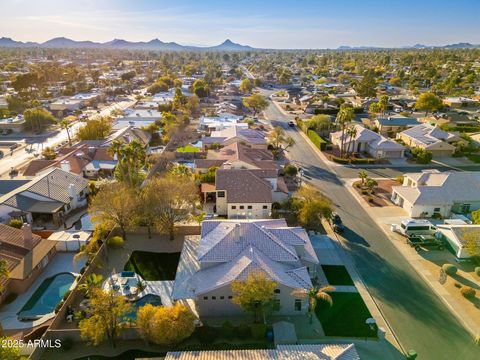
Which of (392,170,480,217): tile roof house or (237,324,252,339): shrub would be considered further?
(392,170,480,217): tile roof house

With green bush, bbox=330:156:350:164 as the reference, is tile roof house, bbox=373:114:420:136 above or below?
above

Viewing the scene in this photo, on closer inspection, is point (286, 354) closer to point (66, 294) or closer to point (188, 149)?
point (66, 294)

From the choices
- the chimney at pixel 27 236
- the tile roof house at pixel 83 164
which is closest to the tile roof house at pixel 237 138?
the tile roof house at pixel 83 164

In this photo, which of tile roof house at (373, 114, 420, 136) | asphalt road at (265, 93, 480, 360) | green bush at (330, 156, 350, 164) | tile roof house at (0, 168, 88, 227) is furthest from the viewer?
tile roof house at (373, 114, 420, 136)

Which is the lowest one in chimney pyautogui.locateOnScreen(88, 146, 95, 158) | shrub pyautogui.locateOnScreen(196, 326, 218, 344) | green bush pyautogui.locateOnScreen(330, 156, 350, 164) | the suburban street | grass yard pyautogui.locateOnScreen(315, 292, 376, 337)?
grass yard pyautogui.locateOnScreen(315, 292, 376, 337)

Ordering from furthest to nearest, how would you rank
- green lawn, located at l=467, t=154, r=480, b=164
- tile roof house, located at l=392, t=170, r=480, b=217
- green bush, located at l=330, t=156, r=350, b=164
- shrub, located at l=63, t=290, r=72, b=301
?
green lawn, located at l=467, t=154, r=480, b=164 < green bush, located at l=330, t=156, r=350, b=164 < tile roof house, located at l=392, t=170, r=480, b=217 < shrub, located at l=63, t=290, r=72, b=301

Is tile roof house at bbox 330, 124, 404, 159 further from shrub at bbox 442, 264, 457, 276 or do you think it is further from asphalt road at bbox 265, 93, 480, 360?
shrub at bbox 442, 264, 457, 276

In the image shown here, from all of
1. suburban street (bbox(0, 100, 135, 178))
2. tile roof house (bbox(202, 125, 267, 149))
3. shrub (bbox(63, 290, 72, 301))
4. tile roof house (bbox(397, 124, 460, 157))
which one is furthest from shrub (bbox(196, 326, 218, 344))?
tile roof house (bbox(397, 124, 460, 157))
